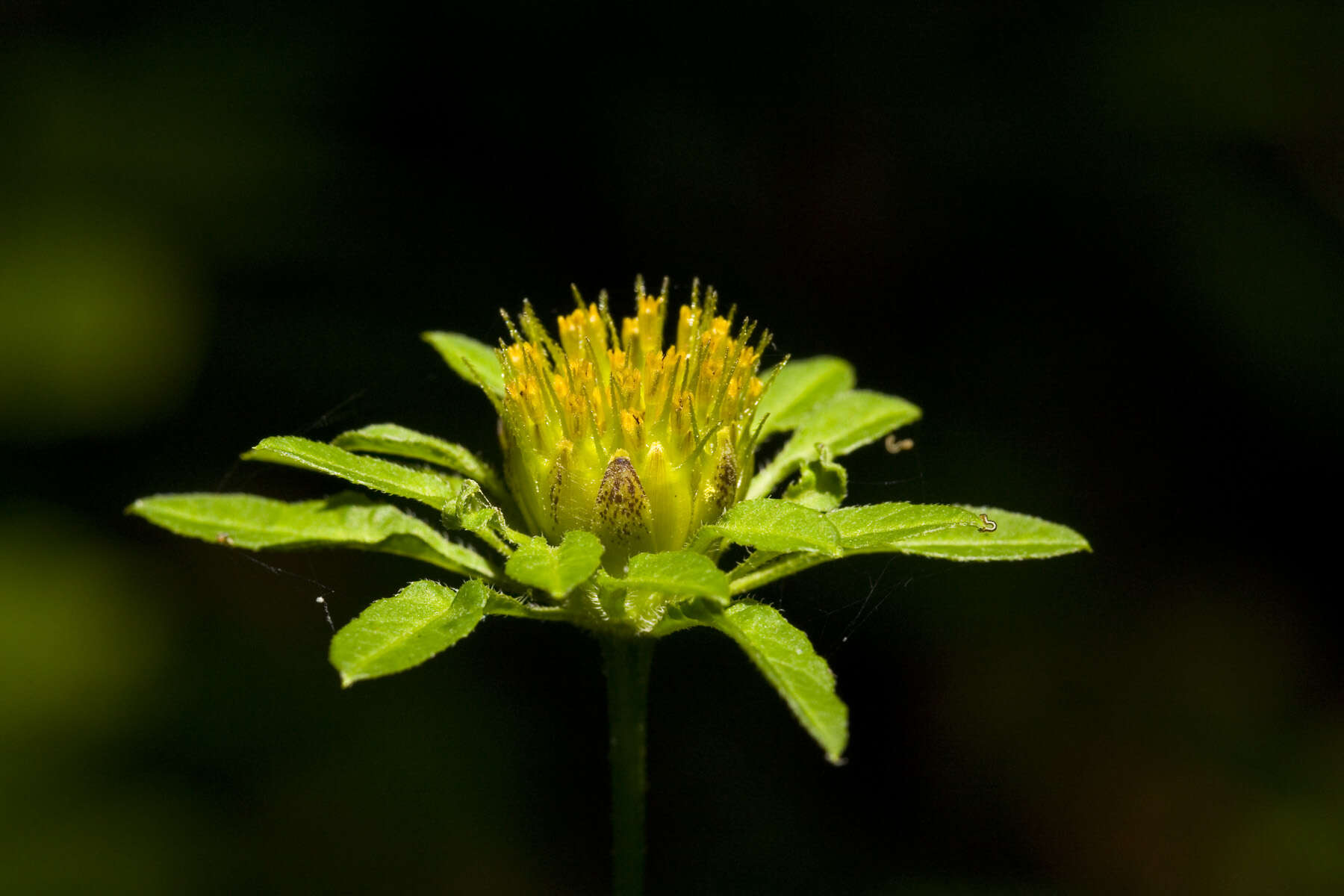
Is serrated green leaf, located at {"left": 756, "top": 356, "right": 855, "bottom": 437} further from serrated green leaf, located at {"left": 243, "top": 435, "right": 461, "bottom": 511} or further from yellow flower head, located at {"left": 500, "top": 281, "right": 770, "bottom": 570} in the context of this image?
serrated green leaf, located at {"left": 243, "top": 435, "right": 461, "bottom": 511}

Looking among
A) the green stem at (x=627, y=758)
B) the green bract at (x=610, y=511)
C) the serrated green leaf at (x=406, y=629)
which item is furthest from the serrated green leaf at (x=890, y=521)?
the serrated green leaf at (x=406, y=629)

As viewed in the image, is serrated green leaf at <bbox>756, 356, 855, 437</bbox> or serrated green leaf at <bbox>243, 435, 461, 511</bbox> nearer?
serrated green leaf at <bbox>243, 435, 461, 511</bbox>

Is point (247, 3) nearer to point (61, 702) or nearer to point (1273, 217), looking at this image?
point (61, 702)

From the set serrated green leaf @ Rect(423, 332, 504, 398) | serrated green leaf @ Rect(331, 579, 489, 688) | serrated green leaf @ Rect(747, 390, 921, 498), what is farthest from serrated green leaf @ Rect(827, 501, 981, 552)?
serrated green leaf @ Rect(423, 332, 504, 398)

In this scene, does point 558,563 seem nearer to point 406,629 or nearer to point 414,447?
point 406,629

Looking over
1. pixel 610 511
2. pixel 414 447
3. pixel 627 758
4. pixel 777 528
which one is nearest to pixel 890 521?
pixel 777 528

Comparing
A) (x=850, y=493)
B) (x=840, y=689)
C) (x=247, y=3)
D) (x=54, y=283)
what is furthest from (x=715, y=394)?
(x=247, y=3)
